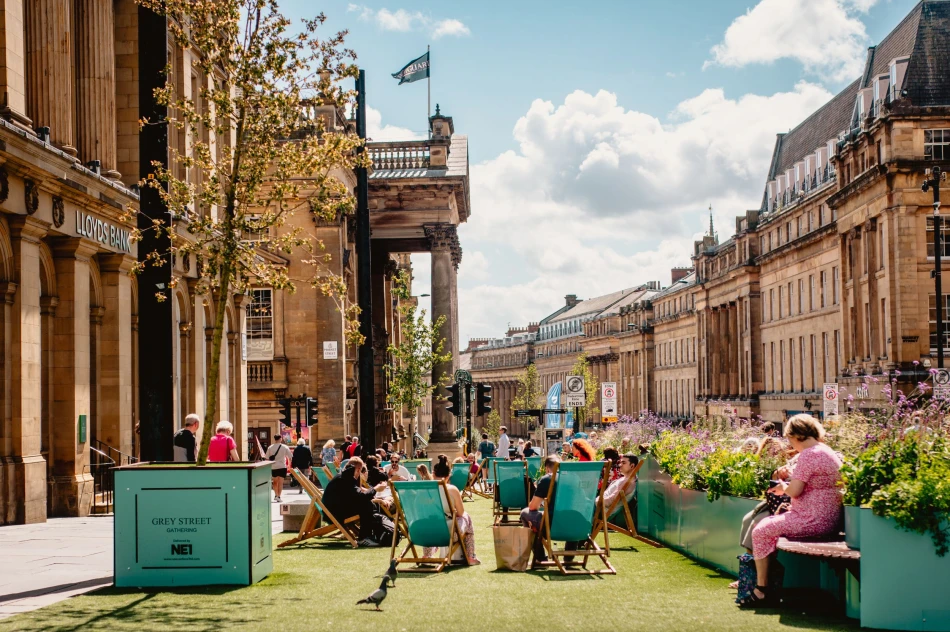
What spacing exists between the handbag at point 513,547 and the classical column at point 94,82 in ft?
42.4

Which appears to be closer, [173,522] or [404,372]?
[173,522]

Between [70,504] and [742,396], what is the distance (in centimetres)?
8562

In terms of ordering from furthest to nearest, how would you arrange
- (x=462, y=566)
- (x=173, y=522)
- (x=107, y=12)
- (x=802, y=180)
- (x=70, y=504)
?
(x=802, y=180) < (x=107, y=12) < (x=70, y=504) < (x=462, y=566) < (x=173, y=522)

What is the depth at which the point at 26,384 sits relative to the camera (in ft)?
57.3

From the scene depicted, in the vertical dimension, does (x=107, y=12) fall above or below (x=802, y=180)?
below

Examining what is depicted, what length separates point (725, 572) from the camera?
11.4m

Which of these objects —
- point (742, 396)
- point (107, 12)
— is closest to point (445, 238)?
point (107, 12)

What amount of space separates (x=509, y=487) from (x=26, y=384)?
7.72 m

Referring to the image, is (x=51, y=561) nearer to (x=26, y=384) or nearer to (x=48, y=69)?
(x=26, y=384)

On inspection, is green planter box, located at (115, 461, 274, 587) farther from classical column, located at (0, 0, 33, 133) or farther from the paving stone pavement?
classical column, located at (0, 0, 33, 133)

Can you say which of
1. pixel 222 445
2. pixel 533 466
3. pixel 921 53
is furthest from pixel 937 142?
pixel 222 445

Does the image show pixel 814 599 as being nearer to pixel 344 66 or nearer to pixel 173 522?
pixel 173 522

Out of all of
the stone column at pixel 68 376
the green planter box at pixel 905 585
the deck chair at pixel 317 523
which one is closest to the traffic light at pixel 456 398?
the stone column at pixel 68 376

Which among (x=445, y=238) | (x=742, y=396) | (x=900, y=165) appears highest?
(x=900, y=165)
